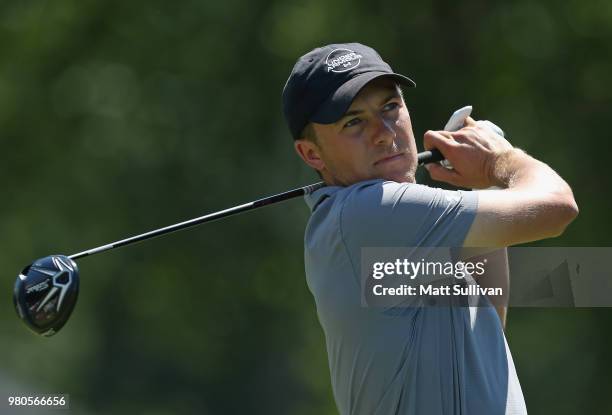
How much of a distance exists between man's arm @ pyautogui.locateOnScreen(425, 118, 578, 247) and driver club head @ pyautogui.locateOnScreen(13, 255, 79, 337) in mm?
1122

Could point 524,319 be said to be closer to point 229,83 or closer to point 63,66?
point 229,83

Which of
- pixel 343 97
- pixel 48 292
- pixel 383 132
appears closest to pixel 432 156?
pixel 383 132

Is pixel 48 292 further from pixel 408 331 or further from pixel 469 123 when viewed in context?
pixel 469 123

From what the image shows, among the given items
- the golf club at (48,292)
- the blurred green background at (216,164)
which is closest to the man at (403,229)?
the golf club at (48,292)

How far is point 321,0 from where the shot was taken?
11.9 metres

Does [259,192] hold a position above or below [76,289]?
above

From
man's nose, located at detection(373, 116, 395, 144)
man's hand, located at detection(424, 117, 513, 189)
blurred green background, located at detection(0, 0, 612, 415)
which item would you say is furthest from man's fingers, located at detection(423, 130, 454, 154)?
blurred green background, located at detection(0, 0, 612, 415)

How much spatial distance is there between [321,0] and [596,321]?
13.1 feet

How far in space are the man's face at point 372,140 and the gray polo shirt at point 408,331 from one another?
0.59 ft

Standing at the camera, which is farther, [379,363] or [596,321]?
[596,321]

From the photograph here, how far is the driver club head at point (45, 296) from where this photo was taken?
3.41 meters

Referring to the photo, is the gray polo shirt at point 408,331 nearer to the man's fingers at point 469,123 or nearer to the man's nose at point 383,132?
the man's nose at point 383,132

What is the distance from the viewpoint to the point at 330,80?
10.9 feet

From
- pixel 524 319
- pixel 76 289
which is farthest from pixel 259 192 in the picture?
pixel 76 289
